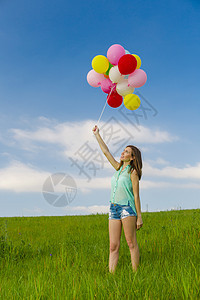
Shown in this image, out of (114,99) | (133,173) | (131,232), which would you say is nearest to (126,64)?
(114,99)

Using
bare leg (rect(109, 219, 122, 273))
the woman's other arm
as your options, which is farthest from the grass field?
the woman's other arm

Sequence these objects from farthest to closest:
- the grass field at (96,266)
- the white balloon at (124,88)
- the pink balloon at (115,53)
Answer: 1. the white balloon at (124,88)
2. the pink balloon at (115,53)
3. the grass field at (96,266)

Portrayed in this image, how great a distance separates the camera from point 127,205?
4703 mm

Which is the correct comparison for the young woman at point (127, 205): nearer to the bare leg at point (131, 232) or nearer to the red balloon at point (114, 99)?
the bare leg at point (131, 232)

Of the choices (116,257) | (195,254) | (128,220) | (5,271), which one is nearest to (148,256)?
(195,254)

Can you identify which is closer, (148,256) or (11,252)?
(148,256)

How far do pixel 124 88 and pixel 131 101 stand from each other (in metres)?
0.29

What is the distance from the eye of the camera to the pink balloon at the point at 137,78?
228 inches

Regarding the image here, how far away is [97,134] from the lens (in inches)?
207

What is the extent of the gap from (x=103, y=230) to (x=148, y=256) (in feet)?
10.6

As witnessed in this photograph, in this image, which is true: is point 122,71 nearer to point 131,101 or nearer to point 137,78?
point 137,78

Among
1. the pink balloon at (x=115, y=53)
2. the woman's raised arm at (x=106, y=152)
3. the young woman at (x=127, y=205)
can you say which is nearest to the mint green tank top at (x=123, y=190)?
the young woman at (x=127, y=205)

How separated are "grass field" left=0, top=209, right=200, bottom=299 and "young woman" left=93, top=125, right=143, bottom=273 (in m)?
0.39

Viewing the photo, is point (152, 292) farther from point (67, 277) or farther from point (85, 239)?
point (85, 239)
